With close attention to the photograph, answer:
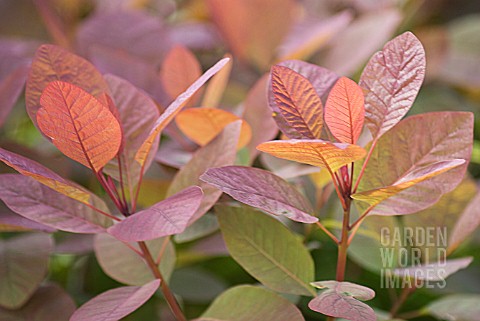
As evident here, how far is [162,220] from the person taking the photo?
11.1 inches

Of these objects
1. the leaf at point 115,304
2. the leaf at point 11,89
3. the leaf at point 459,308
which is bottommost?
the leaf at point 459,308

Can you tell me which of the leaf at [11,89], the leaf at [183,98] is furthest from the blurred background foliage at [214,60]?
the leaf at [183,98]

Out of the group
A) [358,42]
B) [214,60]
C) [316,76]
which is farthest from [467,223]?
[214,60]

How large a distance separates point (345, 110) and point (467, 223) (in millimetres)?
148

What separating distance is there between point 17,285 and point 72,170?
0.18m

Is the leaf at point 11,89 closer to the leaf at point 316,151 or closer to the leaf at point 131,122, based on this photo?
the leaf at point 131,122

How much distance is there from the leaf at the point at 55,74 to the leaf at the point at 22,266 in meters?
0.11

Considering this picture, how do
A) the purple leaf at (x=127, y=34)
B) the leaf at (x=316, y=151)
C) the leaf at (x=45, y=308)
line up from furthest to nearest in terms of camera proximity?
the purple leaf at (x=127, y=34)
the leaf at (x=45, y=308)
the leaf at (x=316, y=151)

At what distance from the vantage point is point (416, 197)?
323 millimetres

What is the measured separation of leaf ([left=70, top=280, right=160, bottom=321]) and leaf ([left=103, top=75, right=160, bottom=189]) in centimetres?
6

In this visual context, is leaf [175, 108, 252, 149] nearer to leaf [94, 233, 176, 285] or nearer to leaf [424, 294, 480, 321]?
leaf [94, 233, 176, 285]

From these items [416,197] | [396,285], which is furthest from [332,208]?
[416,197]

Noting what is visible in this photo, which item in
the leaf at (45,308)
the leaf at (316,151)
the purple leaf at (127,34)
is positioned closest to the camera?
the leaf at (316,151)

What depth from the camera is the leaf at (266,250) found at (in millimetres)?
348
